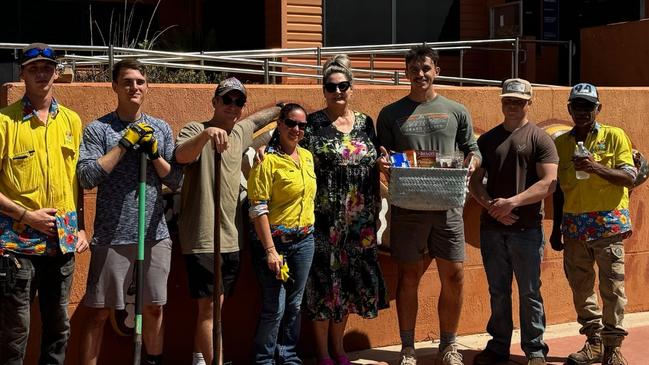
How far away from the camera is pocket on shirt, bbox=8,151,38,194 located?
490 centimetres

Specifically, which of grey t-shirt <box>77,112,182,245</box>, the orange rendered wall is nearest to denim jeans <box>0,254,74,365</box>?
grey t-shirt <box>77,112,182,245</box>

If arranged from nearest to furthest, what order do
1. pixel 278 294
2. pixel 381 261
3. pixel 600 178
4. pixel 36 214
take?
pixel 36 214 → pixel 278 294 → pixel 600 178 → pixel 381 261

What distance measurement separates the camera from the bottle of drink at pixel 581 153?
618cm

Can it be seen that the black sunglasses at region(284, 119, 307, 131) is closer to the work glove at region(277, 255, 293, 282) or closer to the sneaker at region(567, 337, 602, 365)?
the work glove at region(277, 255, 293, 282)

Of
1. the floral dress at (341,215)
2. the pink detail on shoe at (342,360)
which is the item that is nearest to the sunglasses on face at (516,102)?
the floral dress at (341,215)

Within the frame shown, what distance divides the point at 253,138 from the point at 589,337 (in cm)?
292

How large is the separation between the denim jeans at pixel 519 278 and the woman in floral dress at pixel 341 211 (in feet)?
3.05

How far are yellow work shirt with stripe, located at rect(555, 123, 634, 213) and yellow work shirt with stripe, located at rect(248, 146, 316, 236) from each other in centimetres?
203

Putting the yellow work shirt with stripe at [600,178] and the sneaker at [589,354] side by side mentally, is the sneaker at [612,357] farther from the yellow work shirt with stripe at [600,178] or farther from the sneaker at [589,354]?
the yellow work shirt with stripe at [600,178]

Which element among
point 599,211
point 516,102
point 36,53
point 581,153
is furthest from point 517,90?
point 36,53

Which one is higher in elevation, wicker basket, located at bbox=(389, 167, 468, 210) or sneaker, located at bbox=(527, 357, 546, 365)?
wicker basket, located at bbox=(389, 167, 468, 210)

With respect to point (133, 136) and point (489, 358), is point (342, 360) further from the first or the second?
point (133, 136)

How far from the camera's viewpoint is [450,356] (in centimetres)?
637

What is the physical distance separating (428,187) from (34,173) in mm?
2573
